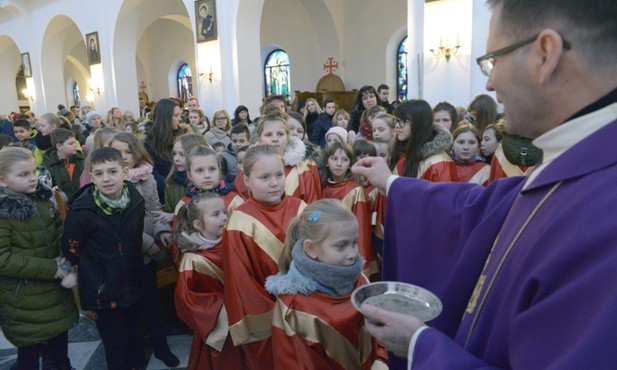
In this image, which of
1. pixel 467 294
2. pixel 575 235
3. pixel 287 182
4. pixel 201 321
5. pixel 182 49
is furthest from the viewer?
pixel 182 49

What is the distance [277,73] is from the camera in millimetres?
17094

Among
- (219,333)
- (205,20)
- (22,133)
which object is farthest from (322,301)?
(205,20)

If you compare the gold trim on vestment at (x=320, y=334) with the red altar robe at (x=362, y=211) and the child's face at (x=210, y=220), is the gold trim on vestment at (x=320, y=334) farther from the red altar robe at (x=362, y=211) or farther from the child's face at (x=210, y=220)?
the red altar robe at (x=362, y=211)

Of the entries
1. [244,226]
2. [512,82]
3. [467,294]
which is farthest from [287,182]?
[512,82]

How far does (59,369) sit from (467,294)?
2735mm

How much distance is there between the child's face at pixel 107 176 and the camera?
2.68m

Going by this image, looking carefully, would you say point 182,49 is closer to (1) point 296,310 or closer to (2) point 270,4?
(2) point 270,4

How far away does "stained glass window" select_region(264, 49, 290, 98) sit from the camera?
55.0 feet

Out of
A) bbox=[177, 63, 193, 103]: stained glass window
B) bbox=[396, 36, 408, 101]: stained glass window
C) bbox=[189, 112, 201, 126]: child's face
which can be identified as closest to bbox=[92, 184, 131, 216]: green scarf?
bbox=[189, 112, 201, 126]: child's face

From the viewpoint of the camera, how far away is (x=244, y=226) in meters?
2.38

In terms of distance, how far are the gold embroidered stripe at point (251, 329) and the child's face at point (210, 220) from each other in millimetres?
593

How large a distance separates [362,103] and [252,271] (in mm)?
4277

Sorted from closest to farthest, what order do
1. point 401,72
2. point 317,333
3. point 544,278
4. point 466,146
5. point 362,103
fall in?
1. point 544,278
2. point 317,333
3. point 466,146
4. point 362,103
5. point 401,72

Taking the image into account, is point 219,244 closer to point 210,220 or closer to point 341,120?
point 210,220
